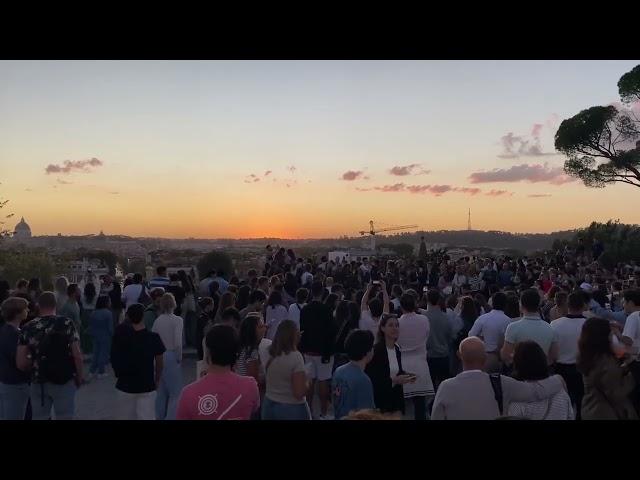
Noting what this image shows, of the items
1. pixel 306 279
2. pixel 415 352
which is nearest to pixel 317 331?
pixel 415 352

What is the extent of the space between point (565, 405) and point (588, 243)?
2357 cm

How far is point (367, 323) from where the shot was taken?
6547 mm

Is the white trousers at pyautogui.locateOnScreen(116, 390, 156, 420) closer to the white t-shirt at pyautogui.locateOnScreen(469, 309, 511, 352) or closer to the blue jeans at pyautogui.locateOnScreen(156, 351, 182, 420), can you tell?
the blue jeans at pyautogui.locateOnScreen(156, 351, 182, 420)

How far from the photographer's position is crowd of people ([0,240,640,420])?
3.42 m

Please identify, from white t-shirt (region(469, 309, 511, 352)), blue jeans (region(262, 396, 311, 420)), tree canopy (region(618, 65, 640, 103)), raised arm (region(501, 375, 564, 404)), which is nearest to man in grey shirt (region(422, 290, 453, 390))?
white t-shirt (region(469, 309, 511, 352))

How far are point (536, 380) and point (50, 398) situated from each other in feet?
13.0

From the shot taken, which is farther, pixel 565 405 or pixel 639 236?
pixel 639 236

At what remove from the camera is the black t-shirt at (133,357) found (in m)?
4.91

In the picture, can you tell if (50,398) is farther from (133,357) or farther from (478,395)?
(478,395)

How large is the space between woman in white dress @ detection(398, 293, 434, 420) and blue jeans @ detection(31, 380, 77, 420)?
306cm
